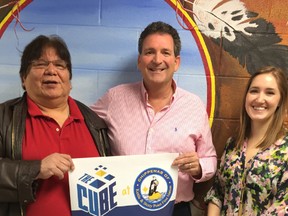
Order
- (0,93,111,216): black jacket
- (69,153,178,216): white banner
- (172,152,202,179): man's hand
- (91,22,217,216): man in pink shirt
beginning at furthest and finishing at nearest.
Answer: (91,22,217,216): man in pink shirt, (172,152,202,179): man's hand, (69,153,178,216): white banner, (0,93,111,216): black jacket

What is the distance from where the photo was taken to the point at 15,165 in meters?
1.38

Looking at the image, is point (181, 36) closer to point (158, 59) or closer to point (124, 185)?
point (158, 59)

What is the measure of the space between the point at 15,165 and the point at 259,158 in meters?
1.01

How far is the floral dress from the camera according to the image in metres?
1.52

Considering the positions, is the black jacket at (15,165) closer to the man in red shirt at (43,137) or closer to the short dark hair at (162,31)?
the man in red shirt at (43,137)

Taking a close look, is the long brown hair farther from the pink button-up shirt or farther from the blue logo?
the blue logo

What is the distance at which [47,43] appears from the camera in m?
1.60

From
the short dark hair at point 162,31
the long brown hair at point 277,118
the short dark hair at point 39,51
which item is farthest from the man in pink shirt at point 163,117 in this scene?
the short dark hair at point 39,51

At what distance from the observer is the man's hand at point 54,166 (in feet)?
4.54

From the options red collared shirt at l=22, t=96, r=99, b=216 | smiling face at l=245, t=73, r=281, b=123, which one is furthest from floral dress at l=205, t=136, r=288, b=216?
red collared shirt at l=22, t=96, r=99, b=216

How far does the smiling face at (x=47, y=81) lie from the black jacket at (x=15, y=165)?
7 centimetres

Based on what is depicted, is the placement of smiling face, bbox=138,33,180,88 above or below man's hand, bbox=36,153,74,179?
above

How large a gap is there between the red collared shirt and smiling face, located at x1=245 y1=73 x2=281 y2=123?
2.46ft

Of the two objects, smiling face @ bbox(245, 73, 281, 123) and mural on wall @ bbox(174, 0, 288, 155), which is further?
mural on wall @ bbox(174, 0, 288, 155)
